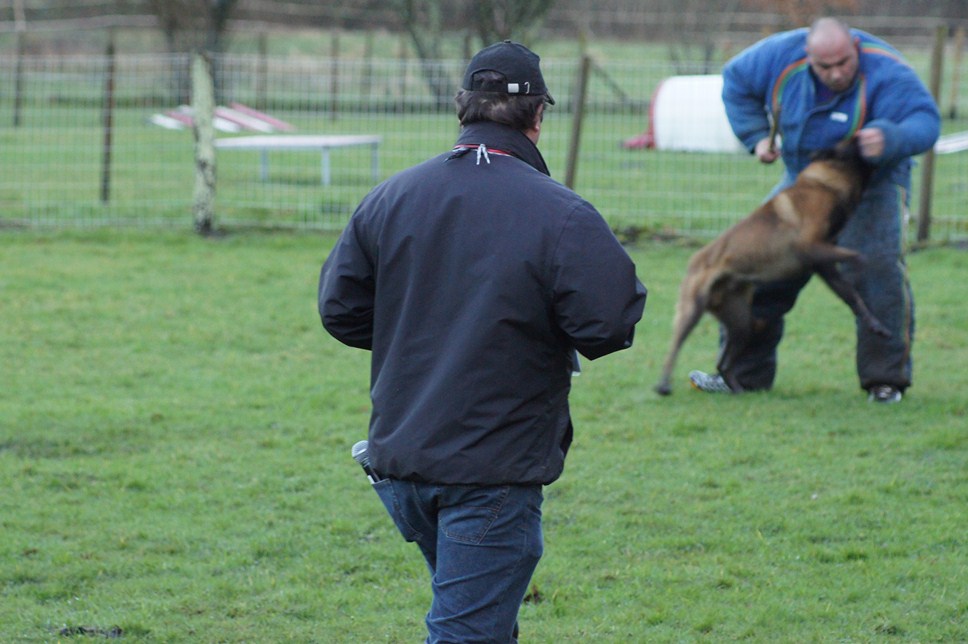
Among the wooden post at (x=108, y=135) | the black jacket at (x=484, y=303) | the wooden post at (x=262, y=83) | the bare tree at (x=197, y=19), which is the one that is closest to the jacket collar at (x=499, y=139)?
the black jacket at (x=484, y=303)

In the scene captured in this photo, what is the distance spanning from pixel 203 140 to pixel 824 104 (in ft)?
22.8

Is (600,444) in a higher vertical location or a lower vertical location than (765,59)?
lower

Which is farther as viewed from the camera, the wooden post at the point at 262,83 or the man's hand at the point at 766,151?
the wooden post at the point at 262,83

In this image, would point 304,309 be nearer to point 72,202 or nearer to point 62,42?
point 72,202

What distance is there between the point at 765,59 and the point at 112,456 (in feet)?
12.8

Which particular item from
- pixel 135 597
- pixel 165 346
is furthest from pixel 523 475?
pixel 165 346

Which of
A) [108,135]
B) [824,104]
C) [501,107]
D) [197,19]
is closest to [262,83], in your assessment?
[108,135]

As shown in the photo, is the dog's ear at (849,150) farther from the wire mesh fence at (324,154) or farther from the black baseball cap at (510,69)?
the wire mesh fence at (324,154)

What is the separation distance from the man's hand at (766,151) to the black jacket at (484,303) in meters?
3.75

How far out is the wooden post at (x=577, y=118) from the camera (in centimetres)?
1162

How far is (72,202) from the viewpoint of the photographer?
41.3ft

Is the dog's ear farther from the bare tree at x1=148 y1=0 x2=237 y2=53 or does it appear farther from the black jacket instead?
the bare tree at x1=148 y1=0 x2=237 y2=53

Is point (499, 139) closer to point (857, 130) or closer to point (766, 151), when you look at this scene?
point (766, 151)

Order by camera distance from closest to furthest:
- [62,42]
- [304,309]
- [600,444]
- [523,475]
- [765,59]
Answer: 1. [523,475]
2. [600,444]
3. [765,59]
4. [304,309]
5. [62,42]
